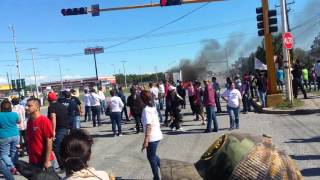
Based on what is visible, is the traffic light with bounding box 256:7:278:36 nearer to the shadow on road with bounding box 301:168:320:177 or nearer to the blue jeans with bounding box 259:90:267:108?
the blue jeans with bounding box 259:90:267:108

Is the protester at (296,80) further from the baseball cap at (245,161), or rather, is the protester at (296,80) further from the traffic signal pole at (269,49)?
the baseball cap at (245,161)

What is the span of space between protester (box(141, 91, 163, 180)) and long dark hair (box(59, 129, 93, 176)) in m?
5.11

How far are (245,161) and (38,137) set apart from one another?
5.56m

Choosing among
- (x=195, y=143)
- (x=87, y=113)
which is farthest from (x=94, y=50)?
(x=195, y=143)

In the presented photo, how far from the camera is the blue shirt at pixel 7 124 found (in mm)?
9352

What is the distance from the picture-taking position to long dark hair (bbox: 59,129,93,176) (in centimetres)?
303

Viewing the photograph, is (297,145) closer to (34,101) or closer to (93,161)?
(93,161)

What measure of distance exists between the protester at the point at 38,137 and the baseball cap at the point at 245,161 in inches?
210

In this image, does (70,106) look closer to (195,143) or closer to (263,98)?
(195,143)

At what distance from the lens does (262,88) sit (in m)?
20.9

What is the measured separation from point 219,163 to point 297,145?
9941mm

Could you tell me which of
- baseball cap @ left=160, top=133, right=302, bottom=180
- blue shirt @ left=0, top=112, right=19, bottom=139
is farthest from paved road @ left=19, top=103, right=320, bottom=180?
baseball cap @ left=160, top=133, right=302, bottom=180

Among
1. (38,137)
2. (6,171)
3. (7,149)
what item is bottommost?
(6,171)

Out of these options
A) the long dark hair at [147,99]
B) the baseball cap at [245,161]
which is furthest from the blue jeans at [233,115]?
the baseball cap at [245,161]
